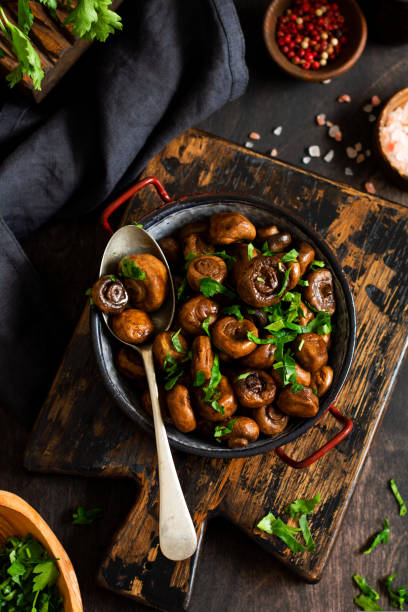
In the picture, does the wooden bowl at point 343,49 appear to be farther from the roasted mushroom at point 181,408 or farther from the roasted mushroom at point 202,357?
the roasted mushroom at point 181,408

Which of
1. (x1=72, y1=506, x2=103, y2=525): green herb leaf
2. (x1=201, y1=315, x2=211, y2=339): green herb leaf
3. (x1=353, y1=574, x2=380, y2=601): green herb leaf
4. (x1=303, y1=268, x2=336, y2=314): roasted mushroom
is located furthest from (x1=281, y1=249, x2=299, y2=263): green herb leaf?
(x1=353, y1=574, x2=380, y2=601): green herb leaf

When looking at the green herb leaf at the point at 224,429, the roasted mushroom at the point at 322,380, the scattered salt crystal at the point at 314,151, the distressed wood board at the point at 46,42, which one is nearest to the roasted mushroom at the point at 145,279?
the green herb leaf at the point at 224,429

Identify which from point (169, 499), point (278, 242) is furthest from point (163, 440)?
point (278, 242)

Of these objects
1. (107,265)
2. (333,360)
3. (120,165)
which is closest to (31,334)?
(107,265)

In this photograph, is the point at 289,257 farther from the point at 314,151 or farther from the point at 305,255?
the point at 314,151

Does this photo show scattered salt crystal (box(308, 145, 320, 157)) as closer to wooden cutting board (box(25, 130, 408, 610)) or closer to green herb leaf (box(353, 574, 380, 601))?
wooden cutting board (box(25, 130, 408, 610))
